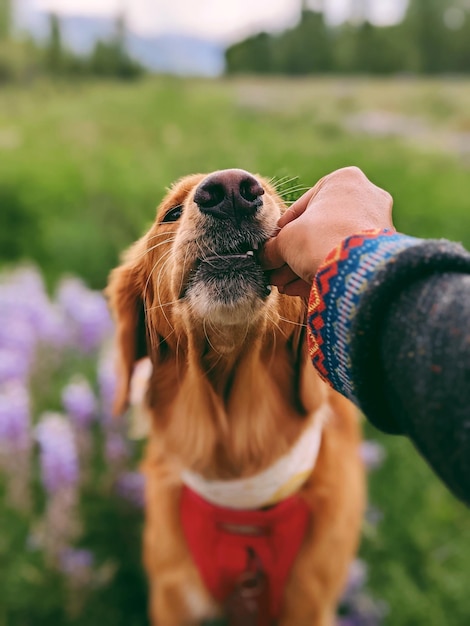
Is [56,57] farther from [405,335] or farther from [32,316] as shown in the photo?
[405,335]

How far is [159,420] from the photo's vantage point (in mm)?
1685

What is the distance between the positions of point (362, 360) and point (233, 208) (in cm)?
35

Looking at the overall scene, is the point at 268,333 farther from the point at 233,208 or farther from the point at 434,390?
the point at 434,390

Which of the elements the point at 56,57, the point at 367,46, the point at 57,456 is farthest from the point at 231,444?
the point at 56,57

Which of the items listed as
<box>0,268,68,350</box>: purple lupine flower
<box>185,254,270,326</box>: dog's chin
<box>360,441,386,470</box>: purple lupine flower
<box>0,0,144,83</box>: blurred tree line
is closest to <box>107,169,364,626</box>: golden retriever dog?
<box>185,254,270,326</box>: dog's chin

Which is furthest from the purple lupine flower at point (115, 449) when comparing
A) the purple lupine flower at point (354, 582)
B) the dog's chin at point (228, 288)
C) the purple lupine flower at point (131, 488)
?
the dog's chin at point (228, 288)

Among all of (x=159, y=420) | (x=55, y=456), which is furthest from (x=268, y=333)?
(x=55, y=456)

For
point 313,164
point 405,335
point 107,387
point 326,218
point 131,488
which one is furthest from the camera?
point 131,488

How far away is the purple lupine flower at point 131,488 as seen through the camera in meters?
2.35

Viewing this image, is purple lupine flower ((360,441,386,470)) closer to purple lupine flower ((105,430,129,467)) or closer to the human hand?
purple lupine flower ((105,430,129,467))

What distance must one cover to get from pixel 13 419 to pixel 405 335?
5.22 feet

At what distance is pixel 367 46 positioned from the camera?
3.59 m

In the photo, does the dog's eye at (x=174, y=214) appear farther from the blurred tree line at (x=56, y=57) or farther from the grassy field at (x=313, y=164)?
the blurred tree line at (x=56, y=57)

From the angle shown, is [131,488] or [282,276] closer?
[282,276]
